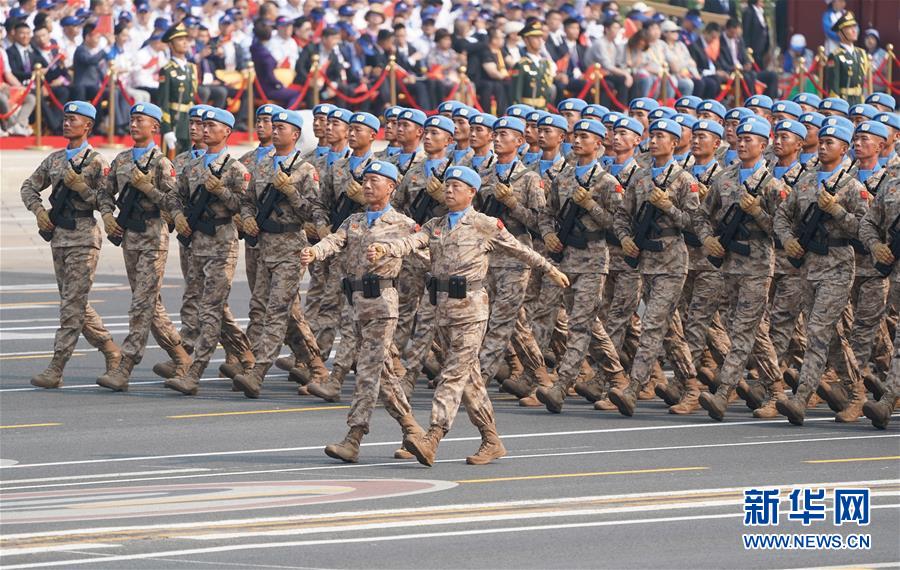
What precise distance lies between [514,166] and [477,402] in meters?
3.73

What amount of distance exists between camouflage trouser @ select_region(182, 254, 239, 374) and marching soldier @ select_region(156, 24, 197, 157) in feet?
34.6

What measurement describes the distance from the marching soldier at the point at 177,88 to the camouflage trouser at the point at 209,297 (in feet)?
34.6

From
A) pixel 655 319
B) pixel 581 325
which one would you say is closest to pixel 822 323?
pixel 655 319

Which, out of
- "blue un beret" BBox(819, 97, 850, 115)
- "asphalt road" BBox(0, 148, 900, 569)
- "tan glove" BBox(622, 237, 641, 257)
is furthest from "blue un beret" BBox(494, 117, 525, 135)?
"blue un beret" BBox(819, 97, 850, 115)

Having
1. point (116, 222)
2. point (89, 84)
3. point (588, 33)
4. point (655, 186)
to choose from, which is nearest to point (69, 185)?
point (116, 222)

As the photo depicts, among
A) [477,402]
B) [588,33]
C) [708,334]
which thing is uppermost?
[477,402]

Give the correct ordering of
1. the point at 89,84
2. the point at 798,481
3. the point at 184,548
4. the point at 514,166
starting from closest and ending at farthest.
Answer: the point at 184,548 < the point at 798,481 < the point at 514,166 < the point at 89,84

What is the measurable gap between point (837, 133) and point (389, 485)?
501cm

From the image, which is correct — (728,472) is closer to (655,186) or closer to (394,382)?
(394,382)

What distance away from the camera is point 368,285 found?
13828 mm

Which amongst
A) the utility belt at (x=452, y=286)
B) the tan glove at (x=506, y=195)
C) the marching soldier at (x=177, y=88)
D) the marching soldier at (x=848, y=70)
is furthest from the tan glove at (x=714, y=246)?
the marching soldier at (x=848, y=70)

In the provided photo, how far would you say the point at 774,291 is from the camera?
56.6 feet

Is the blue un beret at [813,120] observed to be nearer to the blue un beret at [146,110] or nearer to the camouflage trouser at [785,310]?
the camouflage trouser at [785,310]

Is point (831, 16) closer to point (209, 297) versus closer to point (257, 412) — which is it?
point (209, 297)
